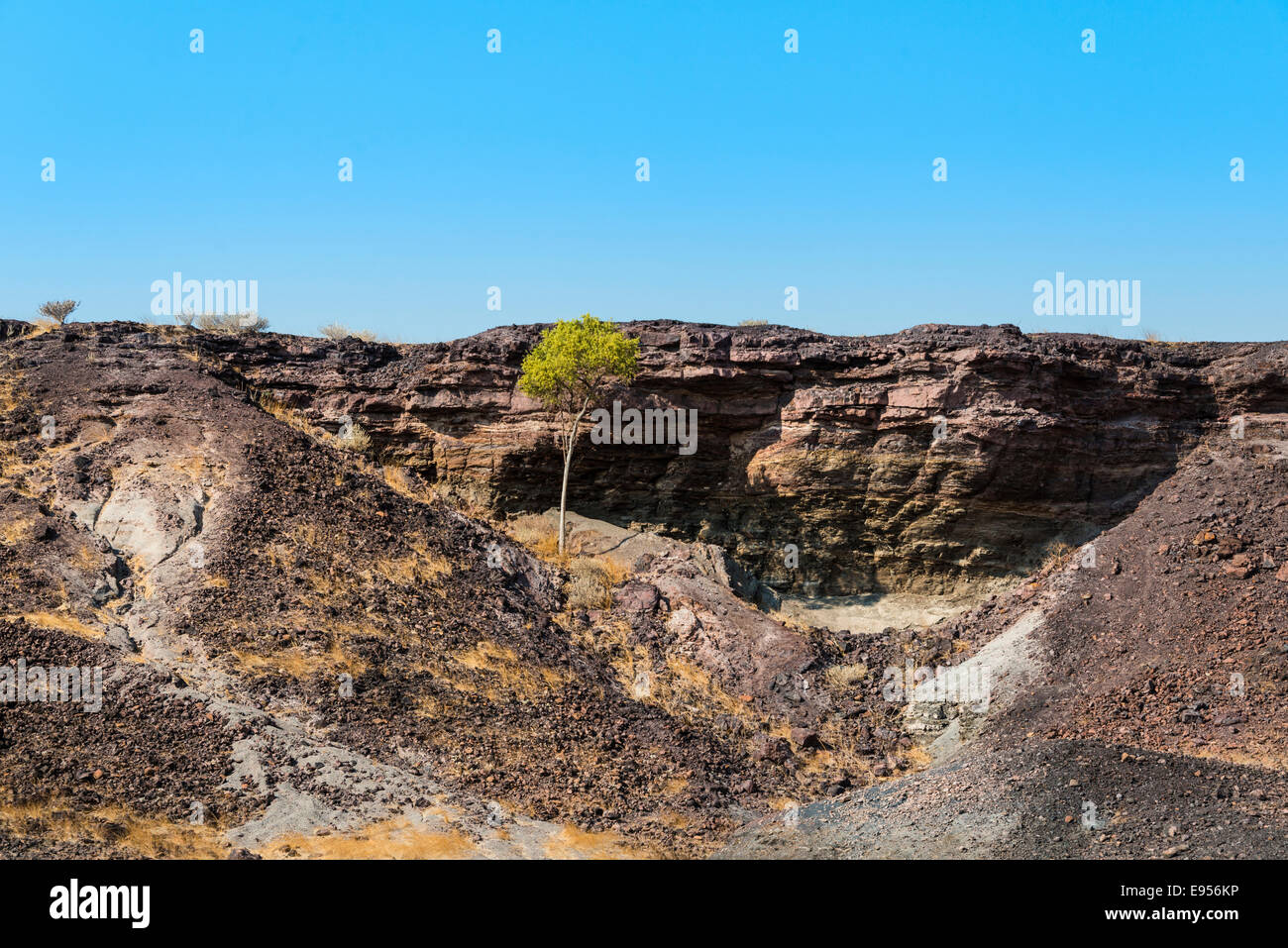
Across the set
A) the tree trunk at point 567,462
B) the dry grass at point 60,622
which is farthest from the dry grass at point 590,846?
the tree trunk at point 567,462

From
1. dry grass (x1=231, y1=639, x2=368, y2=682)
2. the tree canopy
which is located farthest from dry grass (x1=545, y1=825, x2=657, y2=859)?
the tree canopy

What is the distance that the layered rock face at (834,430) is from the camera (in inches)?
1032

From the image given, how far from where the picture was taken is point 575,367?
25875mm

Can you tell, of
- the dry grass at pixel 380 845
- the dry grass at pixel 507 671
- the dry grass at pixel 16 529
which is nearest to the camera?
the dry grass at pixel 380 845

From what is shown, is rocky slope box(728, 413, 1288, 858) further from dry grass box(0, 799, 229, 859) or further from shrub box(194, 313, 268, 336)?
shrub box(194, 313, 268, 336)

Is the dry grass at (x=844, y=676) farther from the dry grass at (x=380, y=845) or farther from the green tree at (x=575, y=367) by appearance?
the dry grass at (x=380, y=845)

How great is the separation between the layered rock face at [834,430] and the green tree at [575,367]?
120cm

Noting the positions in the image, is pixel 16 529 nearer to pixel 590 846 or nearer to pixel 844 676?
pixel 590 846

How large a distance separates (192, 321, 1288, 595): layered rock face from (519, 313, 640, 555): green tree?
3.95 ft

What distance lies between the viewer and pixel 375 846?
1362 centimetres

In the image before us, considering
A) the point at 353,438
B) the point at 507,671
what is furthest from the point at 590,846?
the point at 353,438

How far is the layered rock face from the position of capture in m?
26.2

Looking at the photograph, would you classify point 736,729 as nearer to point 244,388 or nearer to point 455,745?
point 455,745

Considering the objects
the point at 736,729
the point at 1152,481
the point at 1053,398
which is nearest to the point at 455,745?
the point at 736,729
